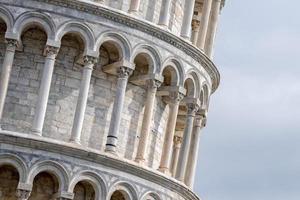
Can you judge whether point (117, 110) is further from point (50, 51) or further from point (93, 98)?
point (50, 51)

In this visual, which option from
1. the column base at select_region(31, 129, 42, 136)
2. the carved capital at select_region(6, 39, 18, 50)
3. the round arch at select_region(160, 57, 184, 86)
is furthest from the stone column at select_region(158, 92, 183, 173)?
the carved capital at select_region(6, 39, 18, 50)

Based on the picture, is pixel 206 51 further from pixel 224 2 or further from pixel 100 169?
pixel 100 169

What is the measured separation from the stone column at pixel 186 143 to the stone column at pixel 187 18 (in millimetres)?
1811

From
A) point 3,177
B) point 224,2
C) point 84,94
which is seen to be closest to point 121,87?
point 84,94

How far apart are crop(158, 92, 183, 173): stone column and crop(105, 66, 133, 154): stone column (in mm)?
1615

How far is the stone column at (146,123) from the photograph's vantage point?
33.3m

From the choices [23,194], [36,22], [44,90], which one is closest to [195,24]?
[36,22]

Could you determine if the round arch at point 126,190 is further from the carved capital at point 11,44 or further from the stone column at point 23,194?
the carved capital at point 11,44

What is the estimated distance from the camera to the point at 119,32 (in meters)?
33.4

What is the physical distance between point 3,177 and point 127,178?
2.93 m

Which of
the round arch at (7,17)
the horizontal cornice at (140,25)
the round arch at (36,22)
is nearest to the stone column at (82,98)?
the round arch at (36,22)

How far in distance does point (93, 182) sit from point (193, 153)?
161 inches

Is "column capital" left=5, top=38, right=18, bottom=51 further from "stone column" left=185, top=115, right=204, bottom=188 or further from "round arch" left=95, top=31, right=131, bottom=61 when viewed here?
"stone column" left=185, top=115, right=204, bottom=188

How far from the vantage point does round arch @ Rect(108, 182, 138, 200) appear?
3266cm
